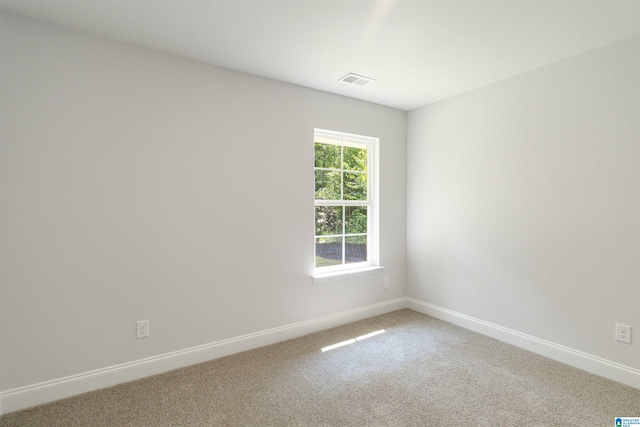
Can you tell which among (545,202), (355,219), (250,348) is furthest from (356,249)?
(545,202)

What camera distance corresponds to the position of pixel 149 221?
7.98 ft

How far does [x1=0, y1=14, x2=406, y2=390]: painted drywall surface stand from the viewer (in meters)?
2.03

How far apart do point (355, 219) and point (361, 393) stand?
75.5 inches

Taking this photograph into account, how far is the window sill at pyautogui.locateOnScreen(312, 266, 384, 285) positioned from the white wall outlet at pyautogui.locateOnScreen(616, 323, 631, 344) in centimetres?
205

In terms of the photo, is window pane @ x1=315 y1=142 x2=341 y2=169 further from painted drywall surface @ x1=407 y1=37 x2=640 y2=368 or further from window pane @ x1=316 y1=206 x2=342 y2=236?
painted drywall surface @ x1=407 y1=37 x2=640 y2=368

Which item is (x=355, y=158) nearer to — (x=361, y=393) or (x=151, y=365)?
(x=361, y=393)

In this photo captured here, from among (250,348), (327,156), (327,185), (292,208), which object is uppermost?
(327,156)

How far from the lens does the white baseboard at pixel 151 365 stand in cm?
202

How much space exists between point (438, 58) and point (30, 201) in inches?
122

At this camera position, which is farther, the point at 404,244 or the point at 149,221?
the point at 404,244

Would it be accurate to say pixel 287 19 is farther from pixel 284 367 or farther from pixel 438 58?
pixel 284 367

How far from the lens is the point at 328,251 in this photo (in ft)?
11.4

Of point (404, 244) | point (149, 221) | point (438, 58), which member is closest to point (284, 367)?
point (149, 221)

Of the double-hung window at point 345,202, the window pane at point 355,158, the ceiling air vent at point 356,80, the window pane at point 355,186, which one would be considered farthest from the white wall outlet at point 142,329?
the ceiling air vent at point 356,80
